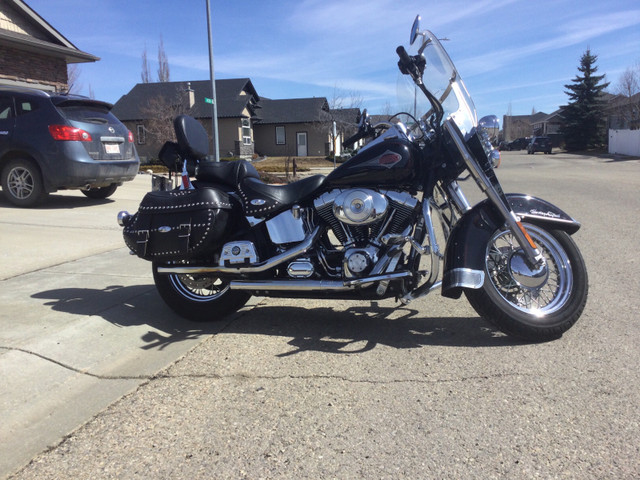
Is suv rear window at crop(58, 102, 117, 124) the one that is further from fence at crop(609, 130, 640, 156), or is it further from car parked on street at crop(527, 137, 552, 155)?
car parked on street at crop(527, 137, 552, 155)

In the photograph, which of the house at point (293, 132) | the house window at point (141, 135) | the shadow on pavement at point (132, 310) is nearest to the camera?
the shadow on pavement at point (132, 310)

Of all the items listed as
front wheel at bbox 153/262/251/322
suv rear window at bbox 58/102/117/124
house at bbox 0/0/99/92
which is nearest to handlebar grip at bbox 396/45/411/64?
front wheel at bbox 153/262/251/322

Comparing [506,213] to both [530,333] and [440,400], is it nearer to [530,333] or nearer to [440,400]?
[530,333]

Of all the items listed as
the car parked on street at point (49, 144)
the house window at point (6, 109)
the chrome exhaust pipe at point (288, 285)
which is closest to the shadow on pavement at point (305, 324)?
the chrome exhaust pipe at point (288, 285)

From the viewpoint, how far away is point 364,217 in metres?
3.47

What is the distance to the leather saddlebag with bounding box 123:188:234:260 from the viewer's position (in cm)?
371

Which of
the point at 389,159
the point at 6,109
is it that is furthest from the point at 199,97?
the point at 389,159

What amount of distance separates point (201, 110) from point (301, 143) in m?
10.2

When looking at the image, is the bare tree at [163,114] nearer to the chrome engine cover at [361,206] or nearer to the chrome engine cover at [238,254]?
the chrome engine cover at [238,254]

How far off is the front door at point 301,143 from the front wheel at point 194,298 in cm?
3972

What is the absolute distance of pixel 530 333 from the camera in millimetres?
3363

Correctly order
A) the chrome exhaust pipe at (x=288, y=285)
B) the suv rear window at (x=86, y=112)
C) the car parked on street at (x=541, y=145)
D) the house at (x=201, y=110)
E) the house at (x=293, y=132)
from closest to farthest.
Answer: the chrome exhaust pipe at (x=288, y=285) < the suv rear window at (x=86, y=112) < the house at (x=201, y=110) < the house at (x=293, y=132) < the car parked on street at (x=541, y=145)

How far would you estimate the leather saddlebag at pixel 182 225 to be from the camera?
12.2 ft

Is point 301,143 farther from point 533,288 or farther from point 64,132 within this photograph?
point 533,288
